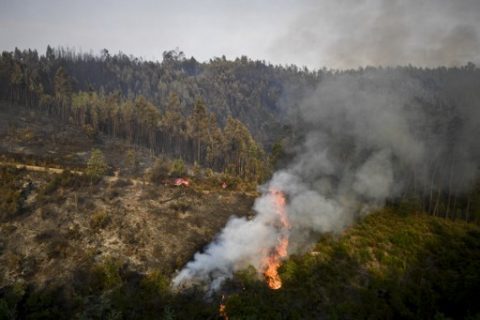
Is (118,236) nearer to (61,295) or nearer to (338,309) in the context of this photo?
(61,295)

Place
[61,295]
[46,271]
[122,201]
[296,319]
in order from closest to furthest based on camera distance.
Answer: [296,319], [61,295], [46,271], [122,201]

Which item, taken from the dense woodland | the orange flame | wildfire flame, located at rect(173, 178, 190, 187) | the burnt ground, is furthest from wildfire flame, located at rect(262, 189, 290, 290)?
wildfire flame, located at rect(173, 178, 190, 187)

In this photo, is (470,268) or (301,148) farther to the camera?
(301,148)

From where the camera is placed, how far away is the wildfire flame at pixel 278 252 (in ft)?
83.5

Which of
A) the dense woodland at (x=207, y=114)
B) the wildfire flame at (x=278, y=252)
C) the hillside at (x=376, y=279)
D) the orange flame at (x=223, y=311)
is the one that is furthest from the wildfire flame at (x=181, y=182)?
the orange flame at (x=223, y=311)

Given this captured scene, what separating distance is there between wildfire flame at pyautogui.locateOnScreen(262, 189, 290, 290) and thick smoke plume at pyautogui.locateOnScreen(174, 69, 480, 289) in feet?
1.71

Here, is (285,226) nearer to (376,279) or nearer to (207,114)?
(376,279)

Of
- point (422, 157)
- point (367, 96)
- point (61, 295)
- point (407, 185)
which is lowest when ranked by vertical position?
point (61, 295)

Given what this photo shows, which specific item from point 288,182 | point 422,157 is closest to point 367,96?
point 422,157

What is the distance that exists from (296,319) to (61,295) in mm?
17111

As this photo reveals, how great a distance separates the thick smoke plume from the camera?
32406 millimetres

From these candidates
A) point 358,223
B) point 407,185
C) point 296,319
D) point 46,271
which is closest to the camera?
point 296,319

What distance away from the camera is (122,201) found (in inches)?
1539

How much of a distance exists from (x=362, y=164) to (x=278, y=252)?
1940cm
